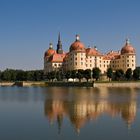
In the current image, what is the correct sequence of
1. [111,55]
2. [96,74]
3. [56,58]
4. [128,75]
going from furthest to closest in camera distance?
1. [111,55]
2. [56,58]
3. [128,75]
4. [96,74]

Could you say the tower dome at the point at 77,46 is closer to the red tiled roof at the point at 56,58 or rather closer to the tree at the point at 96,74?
the red tiled roof at the point at 56,58

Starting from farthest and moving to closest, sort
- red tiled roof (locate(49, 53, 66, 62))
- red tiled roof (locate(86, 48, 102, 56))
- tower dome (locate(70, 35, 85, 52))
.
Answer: red tiled roof (locate(49, 53, 66, 62)) < red tiled roof (locate(86, 48, 102, 56)) < tower dome (locate(70, 35, 85, 52))

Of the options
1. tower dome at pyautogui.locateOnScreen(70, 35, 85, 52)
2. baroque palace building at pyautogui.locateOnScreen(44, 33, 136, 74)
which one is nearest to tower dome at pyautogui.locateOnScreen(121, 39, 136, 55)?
baroque palace building at pyautogui.locateOnScreen(44, 33, 136, 74)

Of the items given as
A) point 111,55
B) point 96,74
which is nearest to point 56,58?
point 111,55

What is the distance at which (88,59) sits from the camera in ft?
323

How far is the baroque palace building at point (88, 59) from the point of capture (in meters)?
95.5

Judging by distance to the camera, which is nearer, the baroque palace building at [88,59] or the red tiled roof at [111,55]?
the baroque palace building at [88,59]

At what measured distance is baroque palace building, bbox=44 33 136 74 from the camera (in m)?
95.5

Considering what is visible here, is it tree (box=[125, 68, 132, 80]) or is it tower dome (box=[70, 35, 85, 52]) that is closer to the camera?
tree (box=[125, 68, 132, 80])

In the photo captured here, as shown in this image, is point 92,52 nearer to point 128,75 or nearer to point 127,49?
point 127,49

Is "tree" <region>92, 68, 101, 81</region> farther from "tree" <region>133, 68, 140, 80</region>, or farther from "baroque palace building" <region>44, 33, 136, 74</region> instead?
"baroque palace building" <region>44, 33, 136, 74</region>

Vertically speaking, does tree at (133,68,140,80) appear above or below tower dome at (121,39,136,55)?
below

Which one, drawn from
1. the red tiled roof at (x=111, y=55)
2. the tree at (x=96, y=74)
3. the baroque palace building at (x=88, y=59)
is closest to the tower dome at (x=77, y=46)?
the baroque palace building at (x=88, y=59)

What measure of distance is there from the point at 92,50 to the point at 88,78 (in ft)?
78.1
